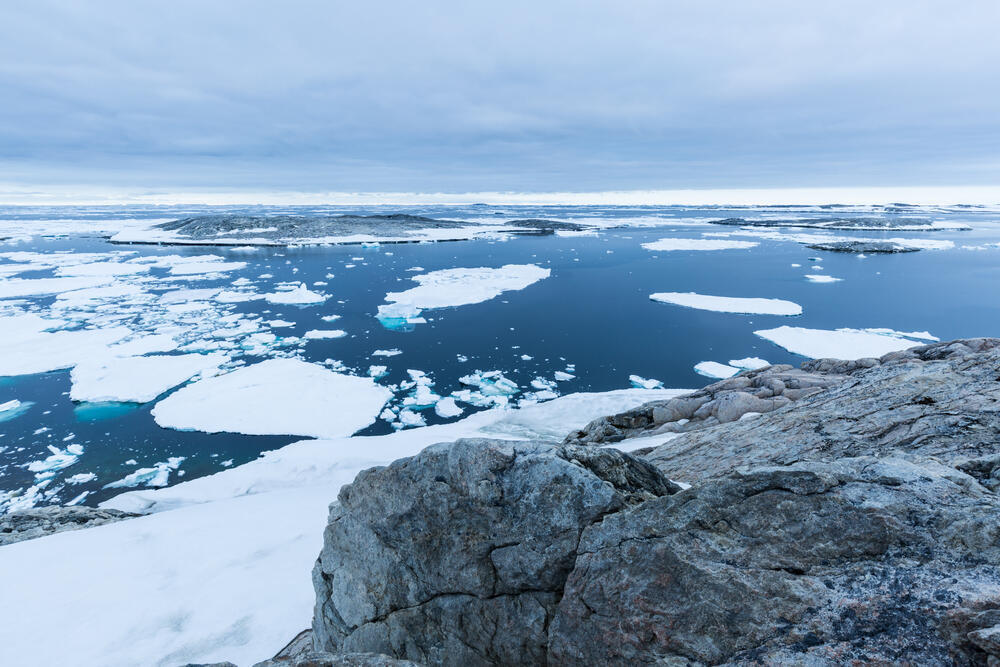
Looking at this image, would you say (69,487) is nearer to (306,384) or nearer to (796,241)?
(306,384)

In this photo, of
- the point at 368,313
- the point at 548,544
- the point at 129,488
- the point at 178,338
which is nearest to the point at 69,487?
the point at 129,488

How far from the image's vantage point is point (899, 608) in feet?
7.29

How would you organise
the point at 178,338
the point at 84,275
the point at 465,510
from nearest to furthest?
the point at 465,510, the point at 178,338, the point at 84,275

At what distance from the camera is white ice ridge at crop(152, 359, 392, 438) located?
1256 centimetres

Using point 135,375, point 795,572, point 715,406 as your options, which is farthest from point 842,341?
point 135,375

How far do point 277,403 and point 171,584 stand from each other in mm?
8627

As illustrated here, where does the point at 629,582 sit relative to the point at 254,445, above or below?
above

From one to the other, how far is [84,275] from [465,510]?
42139 mm

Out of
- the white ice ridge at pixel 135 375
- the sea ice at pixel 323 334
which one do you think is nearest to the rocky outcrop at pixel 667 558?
the white ice ridge at pixel 135 375

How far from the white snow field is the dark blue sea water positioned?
13.2 ft

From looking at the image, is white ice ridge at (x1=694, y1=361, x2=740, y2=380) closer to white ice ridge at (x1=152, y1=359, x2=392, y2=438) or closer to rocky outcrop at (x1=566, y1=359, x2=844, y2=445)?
rocky outcrop at (x1=566, y1=359, x2=844, y2=445)

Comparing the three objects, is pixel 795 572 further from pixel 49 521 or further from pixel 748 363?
pixel 748 363

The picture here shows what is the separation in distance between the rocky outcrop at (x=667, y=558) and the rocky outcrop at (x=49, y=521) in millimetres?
5933

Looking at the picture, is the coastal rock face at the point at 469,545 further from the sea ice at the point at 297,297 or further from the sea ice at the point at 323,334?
the sea ice at the point at 297,297
